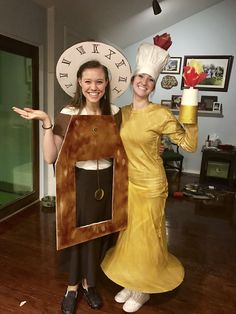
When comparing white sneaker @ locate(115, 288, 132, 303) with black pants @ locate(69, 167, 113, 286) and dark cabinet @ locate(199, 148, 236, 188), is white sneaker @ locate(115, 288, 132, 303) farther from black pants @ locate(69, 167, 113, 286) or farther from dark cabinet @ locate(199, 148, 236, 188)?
dark cabinet @ locate(199, 148, 236, 188)

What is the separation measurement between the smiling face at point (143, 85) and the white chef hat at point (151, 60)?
2cm

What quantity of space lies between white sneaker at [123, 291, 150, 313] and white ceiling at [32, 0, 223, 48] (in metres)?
2.62

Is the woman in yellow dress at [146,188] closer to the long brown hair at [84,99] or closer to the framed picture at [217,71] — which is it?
the long brown hair at [84,99]

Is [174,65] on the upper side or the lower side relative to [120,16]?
lower

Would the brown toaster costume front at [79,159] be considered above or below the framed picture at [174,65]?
below

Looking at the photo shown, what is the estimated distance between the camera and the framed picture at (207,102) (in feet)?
14.4

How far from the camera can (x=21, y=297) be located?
172 centimetres

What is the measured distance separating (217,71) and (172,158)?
1.54 m

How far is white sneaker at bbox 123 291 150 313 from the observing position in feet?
5.29

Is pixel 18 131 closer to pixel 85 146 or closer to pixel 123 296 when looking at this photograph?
pixel 85 146

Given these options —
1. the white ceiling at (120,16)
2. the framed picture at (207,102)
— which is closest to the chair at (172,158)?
the framed picture at (207,102)

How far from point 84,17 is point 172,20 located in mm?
1679

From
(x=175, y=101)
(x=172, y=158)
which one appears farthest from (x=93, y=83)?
(x=175, y=101)

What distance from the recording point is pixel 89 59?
1.34 meters
